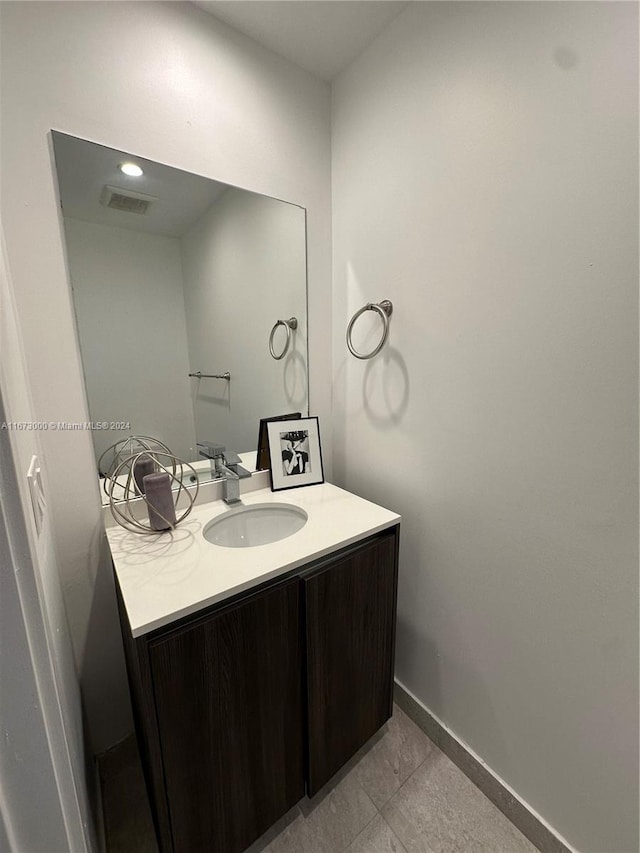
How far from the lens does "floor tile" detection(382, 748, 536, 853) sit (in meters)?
1.04

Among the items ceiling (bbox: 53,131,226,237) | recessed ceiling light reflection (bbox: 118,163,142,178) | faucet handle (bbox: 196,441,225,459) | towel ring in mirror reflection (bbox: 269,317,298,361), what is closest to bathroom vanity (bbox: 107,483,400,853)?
faucet handle (bbox: 196,441,225,459)

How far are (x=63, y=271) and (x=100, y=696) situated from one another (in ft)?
4.53

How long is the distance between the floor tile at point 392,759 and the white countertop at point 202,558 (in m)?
0.87

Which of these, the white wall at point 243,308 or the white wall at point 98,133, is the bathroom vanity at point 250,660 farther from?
the white wall at point 243,308

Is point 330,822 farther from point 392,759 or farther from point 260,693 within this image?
point 260,693

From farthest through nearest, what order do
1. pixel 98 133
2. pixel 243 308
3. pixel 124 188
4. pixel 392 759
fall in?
pixel 243 308, pixel 392 759, pixel 124 188, pixel 98 133

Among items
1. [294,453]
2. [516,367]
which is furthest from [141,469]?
[516,367]

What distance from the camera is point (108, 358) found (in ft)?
3.69

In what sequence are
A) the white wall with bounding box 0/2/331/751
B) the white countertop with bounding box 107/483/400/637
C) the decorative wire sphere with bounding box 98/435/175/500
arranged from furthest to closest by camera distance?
the decorative wire sphere with bounding box 98/435/175/500 → the white wall with bounding box 0/2/331/751 → the white countertop with bounding box 107/483/400/637

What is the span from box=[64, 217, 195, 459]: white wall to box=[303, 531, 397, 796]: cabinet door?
0.73m

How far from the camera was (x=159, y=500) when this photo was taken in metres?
1.07

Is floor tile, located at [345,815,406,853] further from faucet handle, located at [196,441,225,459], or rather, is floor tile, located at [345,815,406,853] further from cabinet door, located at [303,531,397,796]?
faucet handle, located at [196,441,225,459]

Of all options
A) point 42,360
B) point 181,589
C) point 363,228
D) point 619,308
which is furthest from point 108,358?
point 619,308

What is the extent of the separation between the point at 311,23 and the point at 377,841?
8.31 ft
